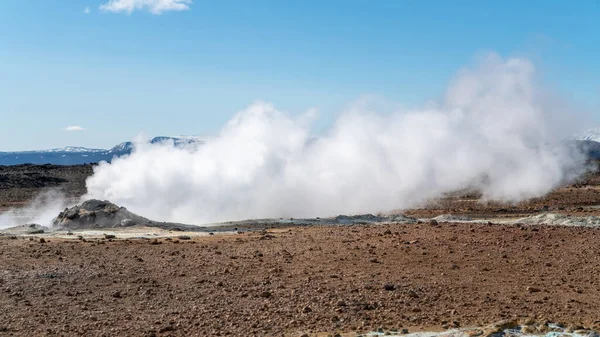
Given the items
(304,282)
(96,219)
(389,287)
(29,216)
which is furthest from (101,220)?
(389,287)

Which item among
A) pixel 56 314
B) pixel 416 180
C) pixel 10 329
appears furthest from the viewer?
pixel 416 180

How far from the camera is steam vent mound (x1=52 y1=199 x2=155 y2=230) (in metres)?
30.5

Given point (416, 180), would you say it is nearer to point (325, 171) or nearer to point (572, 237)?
point (325, 171)

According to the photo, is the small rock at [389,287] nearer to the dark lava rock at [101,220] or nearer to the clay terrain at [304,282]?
the clay terrain at [304,282]

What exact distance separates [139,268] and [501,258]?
975cm

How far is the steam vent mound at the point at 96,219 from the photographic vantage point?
30.5 meters

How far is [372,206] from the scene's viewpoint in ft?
142

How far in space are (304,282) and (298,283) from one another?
17 cm

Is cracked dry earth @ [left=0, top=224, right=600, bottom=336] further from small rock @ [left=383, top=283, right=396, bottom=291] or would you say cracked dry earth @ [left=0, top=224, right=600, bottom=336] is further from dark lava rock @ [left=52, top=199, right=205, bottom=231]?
dark lava rock @ [left=52, top=199, right=205, bottom=231]

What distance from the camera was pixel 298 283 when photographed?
51.0ft

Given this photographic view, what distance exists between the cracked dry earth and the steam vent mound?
7097mm

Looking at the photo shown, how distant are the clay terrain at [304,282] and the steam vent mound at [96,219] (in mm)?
5189

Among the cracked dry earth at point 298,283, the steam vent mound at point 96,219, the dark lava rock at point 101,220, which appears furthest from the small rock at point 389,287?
the steam vent mound at point 96,219

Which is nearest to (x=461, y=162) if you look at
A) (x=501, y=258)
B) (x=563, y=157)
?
(x=563, y=157)
